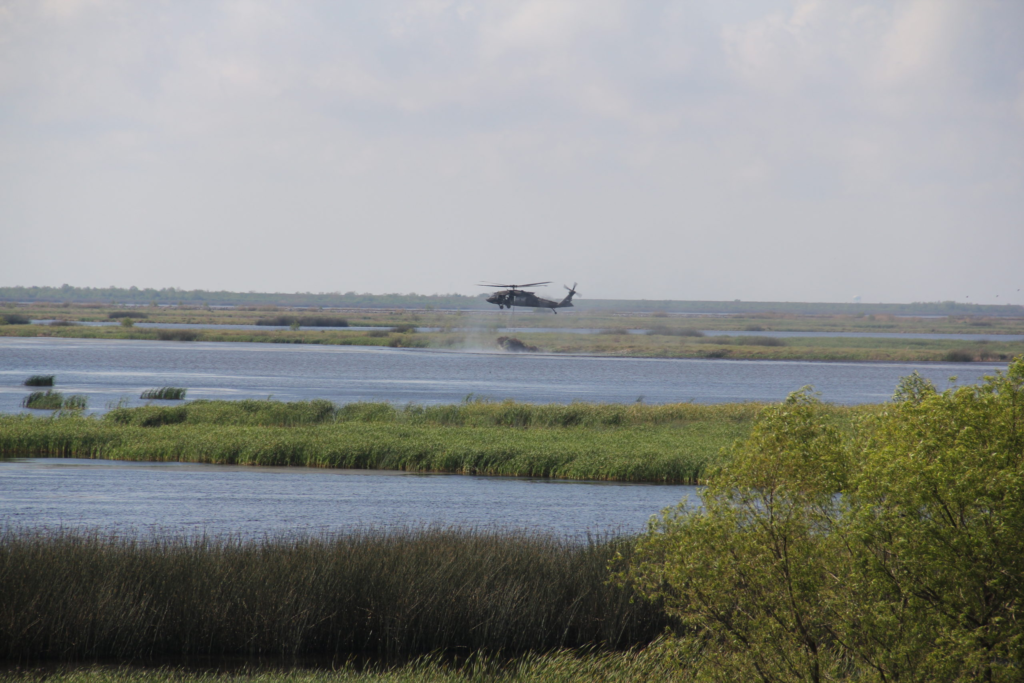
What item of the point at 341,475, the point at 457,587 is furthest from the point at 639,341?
the point at 457,587

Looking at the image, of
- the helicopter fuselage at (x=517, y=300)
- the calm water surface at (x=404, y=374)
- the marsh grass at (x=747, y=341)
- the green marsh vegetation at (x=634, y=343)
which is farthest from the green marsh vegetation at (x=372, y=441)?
the marsh grass at (x=747, y=341)

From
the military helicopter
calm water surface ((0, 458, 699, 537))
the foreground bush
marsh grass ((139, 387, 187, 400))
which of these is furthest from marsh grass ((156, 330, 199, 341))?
the foreground bush

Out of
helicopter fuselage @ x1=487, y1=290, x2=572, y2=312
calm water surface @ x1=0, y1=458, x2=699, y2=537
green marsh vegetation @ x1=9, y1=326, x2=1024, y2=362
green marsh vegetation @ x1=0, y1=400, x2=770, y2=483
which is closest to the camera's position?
calm water surface @ x1=0, y1=458, x2=699, y2=537

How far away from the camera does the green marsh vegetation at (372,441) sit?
31.5m

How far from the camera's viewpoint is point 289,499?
25672 mm

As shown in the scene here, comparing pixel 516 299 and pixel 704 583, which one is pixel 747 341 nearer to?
pixel 516 299

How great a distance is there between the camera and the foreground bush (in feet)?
25.1

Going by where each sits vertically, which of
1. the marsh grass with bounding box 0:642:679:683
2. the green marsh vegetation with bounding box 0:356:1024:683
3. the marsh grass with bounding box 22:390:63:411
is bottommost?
the marsh grass with bounding box 22:390:63:411

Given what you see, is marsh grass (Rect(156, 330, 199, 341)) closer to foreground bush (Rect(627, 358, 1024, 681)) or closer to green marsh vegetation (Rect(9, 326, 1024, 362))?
green marsh vegetation (Rect(9, 326, 1024, 362))

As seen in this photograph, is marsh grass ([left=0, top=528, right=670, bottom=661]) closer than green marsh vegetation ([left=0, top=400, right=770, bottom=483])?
Yes

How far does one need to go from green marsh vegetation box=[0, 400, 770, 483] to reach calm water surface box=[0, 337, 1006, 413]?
11.2m

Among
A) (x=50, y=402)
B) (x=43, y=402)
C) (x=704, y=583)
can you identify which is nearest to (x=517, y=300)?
(x=50, y=402)

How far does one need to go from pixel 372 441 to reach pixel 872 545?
2665cm

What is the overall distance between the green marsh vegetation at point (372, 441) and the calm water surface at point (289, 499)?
873 mm
